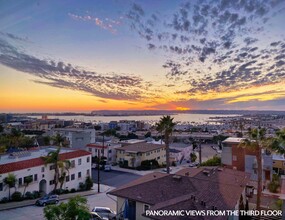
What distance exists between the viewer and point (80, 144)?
6625cm

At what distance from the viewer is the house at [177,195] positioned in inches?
616

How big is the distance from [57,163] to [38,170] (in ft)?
8.26

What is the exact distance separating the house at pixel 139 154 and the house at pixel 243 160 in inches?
756

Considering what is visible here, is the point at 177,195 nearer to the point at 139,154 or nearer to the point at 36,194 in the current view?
the point at 36,194

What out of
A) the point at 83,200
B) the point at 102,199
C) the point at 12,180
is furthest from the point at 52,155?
the point at 83,200

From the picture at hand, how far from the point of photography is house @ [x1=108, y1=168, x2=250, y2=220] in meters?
15.6

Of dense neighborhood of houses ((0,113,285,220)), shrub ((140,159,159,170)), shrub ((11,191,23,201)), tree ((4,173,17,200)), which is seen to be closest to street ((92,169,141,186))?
dense neighborhood of houses ((0,113,285,220))

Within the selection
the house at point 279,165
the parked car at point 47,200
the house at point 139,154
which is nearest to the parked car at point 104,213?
the parked car at point 47,200

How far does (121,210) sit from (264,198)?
59.3 feet

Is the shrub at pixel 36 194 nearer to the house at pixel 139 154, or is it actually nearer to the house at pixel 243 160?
the house at pixel 139 154

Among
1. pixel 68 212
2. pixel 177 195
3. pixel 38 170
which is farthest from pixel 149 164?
pixel 68 212

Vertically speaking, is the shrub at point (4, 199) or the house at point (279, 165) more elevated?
the house at point (279, 165)

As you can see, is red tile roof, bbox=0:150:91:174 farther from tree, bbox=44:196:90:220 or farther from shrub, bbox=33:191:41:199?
tree, bbox=44:196:90:220

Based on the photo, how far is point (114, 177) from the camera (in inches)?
1790
